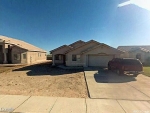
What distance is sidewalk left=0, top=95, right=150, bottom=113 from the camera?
5668 millimetres

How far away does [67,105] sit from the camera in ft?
20.3

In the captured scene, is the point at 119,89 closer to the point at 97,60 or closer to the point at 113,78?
the point at 113,78

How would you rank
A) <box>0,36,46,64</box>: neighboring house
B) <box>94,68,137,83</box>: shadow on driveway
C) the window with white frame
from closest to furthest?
1. <box>94,68,137,83</box>: shadow on driveway
2. the window with white frame
3. <box>0,36,46,64</box>: neighboring house

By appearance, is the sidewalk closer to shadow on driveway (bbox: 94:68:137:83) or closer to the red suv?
shadow on driveway (bbox: 94:68:137:83)

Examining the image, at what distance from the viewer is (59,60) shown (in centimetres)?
2967

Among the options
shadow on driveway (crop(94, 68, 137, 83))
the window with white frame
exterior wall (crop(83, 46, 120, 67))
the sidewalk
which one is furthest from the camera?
the window with white frame

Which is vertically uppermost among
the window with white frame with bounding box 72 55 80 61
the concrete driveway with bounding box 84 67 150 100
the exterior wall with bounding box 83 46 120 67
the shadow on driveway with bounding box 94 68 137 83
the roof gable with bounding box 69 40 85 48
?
the roof gable with bounding box 69 40 85 48

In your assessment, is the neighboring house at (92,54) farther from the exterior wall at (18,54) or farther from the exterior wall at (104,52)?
the exterior wall at (18,54)

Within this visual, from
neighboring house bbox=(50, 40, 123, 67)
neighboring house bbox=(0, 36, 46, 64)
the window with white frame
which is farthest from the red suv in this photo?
neighboring house bbox=(0, 36, 46, 64)

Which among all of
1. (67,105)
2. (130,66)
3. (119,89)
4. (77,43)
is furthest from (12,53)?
(67,105)

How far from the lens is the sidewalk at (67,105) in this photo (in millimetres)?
Answer: 5668

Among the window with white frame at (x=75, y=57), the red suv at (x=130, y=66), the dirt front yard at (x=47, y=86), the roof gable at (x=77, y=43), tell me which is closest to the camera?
the dirt front yard at (x=47, y=86)

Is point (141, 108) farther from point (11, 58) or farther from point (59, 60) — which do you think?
point (11, 58)

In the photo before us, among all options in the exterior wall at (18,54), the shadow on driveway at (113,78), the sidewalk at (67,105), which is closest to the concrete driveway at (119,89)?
the shadow on driveway at (113,78)
